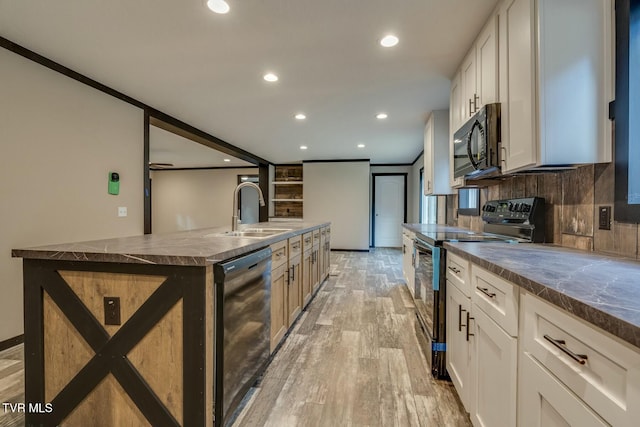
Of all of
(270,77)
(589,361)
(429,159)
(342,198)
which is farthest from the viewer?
(342,198)

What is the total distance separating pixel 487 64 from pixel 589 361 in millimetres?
1924

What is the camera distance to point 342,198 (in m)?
7.48

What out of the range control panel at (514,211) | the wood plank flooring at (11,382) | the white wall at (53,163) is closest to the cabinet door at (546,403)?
the range control panel at (514,211)

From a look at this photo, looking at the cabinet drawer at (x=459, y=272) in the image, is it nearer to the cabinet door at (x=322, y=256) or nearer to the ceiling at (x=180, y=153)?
the cabinet door at (x=322, y=256)

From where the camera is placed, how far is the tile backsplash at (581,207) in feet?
4.18

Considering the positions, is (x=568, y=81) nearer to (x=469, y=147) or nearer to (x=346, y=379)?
(x=469, y=147)

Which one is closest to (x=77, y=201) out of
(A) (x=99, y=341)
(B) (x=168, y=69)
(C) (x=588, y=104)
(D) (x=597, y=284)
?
(B) (x=168, y=69)

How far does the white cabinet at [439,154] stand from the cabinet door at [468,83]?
1133mm

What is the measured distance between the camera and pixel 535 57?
1.42 metres

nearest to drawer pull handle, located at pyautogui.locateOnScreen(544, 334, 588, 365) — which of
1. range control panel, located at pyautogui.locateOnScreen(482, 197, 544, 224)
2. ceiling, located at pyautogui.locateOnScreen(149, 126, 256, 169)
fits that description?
range control panel, located at pyautogui.locateOnScreen(482, 197, 544, 224)

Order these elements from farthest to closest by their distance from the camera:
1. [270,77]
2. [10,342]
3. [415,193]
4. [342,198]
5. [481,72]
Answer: [415,193] → [342,198] → [270,77] → [10,342] → [481,72]

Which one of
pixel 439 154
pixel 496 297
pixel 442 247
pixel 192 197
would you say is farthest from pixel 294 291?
pixel 192 197

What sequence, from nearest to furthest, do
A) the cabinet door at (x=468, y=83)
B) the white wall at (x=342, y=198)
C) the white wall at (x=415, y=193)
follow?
the cabinet door at (x=468, y=83), the white wall at (x=415, y=193), the white wall at (x=342, y=198)

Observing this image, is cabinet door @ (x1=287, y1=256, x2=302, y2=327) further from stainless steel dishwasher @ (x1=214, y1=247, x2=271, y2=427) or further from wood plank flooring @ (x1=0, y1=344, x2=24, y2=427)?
wood plank flooring @ (x1=0, y1=344, x2=24, y2=427)
